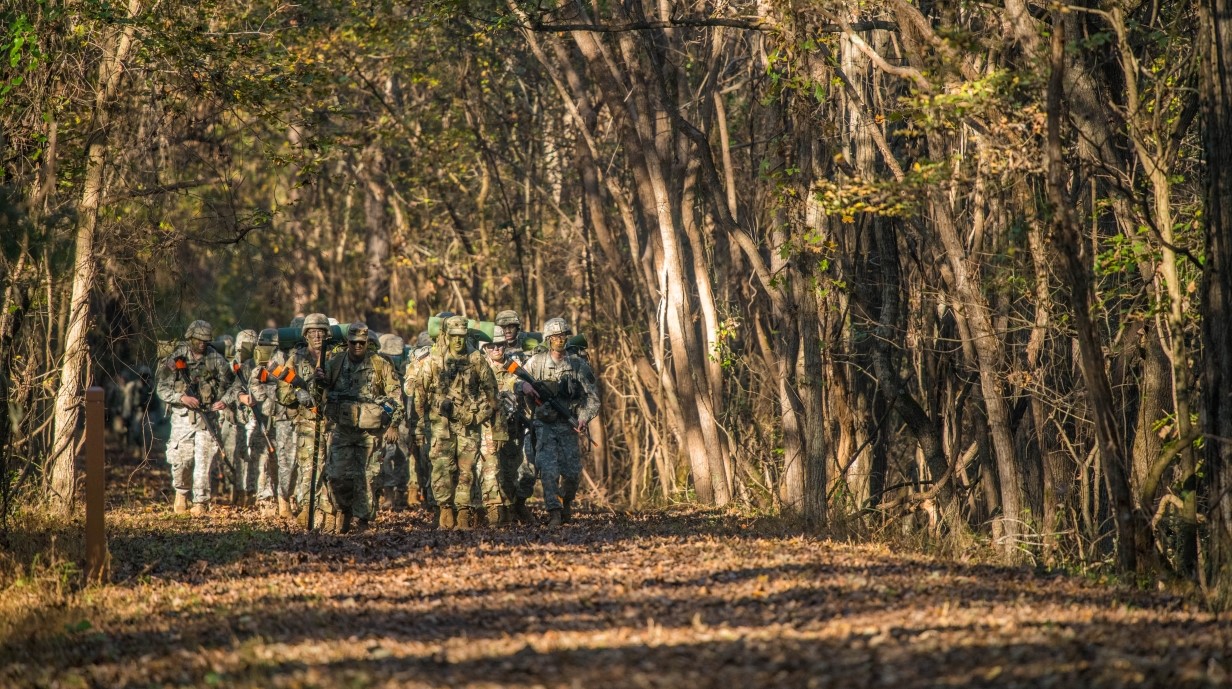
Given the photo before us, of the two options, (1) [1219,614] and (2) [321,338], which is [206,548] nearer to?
(2) [321,338]

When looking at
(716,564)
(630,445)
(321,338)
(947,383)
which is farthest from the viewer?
(630,445)

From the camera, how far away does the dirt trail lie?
24.7 ft

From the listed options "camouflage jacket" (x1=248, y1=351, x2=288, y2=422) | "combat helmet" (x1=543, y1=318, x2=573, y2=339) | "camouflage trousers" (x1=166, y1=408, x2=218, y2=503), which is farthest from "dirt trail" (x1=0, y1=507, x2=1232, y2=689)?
"camouflage trousers" (x1=166, y1=408, x2=218, y2=503)

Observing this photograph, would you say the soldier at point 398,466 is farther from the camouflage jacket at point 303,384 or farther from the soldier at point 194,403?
the camouflage jacket at point 303,384

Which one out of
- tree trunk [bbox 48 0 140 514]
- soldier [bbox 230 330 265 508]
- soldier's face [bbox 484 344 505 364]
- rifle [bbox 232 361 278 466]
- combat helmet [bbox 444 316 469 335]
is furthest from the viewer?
soldier [bbox 230 330 265 508]

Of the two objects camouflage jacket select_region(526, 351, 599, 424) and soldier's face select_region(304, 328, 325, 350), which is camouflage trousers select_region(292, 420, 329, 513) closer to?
soldier's face select_region(304, 328, 325, 350)

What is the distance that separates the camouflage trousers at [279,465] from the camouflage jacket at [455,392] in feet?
9.30

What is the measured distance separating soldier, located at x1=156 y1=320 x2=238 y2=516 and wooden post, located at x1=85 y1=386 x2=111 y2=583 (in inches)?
286

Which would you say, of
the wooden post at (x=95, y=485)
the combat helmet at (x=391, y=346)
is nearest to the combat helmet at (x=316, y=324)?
the wooden post at (x=95, y=485)

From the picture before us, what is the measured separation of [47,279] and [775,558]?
813cm

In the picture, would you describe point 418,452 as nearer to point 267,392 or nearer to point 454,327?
point 267,392

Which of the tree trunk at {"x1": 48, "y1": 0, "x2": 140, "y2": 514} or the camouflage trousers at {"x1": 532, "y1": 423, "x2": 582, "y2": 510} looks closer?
the tree trunk at {"x1": 48, "y1": 0, "x2": 140, "y2": 514}

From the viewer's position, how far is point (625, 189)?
2638 centimetres

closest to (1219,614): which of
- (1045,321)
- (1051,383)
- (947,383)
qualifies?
(1045,321)
